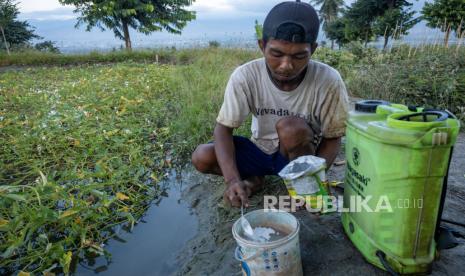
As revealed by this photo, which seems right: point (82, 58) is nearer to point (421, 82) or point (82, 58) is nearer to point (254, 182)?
point (421, 82)

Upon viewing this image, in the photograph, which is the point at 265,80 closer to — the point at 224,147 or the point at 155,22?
the point at 224,147

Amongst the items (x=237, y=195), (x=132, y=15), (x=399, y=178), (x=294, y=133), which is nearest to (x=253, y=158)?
(x=294, y=133)

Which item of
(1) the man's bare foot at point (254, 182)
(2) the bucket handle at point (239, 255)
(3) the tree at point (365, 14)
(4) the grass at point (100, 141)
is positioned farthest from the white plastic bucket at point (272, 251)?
(3) the tree at point (365, 14)

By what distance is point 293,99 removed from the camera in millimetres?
→ 1662

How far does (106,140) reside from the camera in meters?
2.95

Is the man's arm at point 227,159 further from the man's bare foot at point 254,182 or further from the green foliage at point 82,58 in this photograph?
the green foliage at point 82,58

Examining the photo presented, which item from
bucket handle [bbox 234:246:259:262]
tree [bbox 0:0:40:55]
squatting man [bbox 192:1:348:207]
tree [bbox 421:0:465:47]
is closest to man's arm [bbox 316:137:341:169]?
squatting man [bbox 192:1:348:207]

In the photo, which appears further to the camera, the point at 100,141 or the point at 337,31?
the point at 337,31

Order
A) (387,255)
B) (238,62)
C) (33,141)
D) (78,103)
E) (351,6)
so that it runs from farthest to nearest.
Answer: (351,6), (238,62), (78,103), (33,141), (387,255)

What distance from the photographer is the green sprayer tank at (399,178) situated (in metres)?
0.97

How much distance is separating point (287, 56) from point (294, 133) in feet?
1.25

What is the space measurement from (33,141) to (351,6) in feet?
84.9

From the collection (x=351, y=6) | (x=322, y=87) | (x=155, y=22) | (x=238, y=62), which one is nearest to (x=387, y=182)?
(x=322, y=87)

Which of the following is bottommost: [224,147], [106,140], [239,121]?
[106,140]
